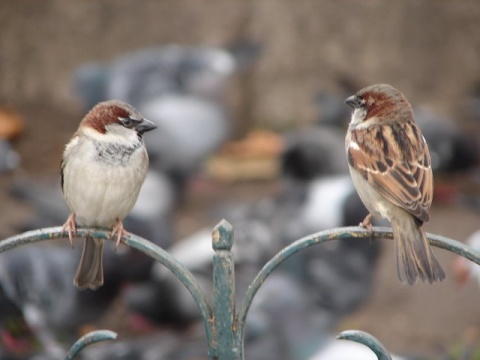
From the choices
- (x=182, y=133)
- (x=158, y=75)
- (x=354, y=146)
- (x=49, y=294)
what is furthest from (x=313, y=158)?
(x=354, y=146)

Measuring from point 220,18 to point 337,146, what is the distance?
212 centimetres

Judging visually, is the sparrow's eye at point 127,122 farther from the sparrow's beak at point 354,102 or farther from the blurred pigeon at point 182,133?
the blurred pigeon at point 182,133

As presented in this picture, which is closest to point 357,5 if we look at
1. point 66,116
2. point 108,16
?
point 108,16

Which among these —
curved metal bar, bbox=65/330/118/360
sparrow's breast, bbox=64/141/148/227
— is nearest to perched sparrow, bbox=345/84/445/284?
sparrow's breast, bbox=64/141/148/227

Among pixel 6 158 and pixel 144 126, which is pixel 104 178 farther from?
pixel 6 158

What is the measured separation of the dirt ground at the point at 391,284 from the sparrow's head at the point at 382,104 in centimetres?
207

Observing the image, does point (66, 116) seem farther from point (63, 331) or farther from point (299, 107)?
point (63, 331)

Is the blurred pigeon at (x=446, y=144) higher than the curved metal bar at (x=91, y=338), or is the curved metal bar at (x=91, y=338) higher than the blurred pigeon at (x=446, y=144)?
the blurred pigeon at (x=446, y=144)

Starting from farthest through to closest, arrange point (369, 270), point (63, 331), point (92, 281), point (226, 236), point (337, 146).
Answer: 1. point (337, 146)
2. point (369, 270)
3. point (63, 331)
4. point (92, 281)
5. point (226, 236)

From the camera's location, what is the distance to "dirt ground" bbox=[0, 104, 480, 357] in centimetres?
515

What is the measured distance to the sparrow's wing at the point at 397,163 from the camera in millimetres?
2697

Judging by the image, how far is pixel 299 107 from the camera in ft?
25.0

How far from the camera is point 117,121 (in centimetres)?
284

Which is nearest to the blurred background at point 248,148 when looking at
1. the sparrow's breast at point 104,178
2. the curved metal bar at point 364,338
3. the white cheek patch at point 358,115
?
the white cheek patch at point 358,115
